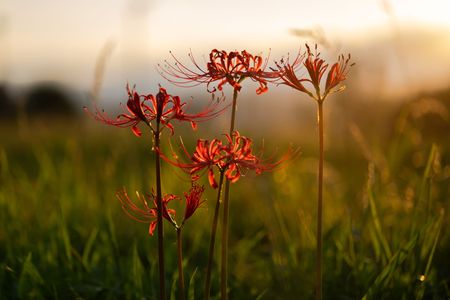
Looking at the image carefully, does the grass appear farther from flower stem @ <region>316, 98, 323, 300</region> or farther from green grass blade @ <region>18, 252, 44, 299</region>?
flower stem @ <region>316, 98, 323, 300</region>

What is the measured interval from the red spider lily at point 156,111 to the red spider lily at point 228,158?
98mm

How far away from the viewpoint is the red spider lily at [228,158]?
1864 millimetres

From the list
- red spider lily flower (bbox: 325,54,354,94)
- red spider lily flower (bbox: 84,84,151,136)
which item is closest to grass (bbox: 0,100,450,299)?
red spider lily flower (bbox: 84,84,151,136)

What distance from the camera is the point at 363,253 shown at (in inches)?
129

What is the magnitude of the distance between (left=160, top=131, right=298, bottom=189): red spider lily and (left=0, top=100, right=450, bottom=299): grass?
0.36 metres

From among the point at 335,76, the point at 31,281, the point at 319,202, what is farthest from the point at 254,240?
the point at 335,76

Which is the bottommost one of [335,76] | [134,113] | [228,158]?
[228,158]

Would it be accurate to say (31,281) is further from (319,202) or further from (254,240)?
(319,202)

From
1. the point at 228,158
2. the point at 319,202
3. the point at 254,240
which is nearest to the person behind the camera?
the point at 228,158

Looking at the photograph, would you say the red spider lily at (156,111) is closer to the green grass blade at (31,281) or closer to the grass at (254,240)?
the grass at (254,240)

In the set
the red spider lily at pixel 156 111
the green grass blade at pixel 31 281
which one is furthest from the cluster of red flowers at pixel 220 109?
the green grass blade at pixel 31 281

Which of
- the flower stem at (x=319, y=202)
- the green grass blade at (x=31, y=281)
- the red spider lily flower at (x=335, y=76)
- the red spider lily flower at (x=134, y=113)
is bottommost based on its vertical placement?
the green grass blade at (x=31, y=281)

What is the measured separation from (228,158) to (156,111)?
0.26 m

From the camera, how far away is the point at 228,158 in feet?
6.23
